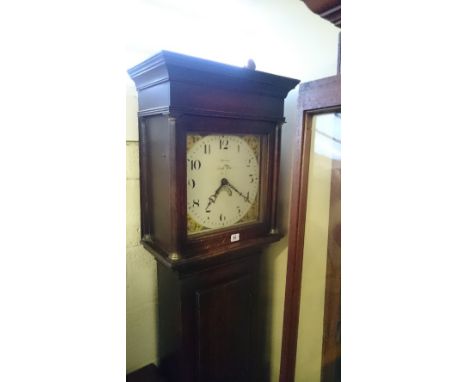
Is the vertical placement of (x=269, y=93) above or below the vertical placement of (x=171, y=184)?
above

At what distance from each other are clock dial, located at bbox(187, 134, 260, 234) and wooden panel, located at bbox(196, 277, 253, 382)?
248mm

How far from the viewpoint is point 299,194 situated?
2.15ft

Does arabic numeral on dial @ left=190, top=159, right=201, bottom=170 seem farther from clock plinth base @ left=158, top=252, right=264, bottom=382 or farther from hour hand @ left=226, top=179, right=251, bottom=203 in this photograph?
clock plinth base @ left=158, top=252, right=264, bottom=382

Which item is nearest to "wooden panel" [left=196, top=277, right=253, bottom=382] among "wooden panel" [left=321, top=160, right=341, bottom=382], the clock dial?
the clock dial

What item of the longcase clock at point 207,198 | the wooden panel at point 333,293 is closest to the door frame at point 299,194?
the wooden panel at point 333,293

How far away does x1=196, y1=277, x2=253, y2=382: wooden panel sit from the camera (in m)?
1.02

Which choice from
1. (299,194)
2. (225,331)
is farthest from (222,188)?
(225,331)

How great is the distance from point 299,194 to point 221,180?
0.38m

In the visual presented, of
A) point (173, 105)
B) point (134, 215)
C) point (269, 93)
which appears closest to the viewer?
point (173, 105)

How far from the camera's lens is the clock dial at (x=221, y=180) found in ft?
3.01
